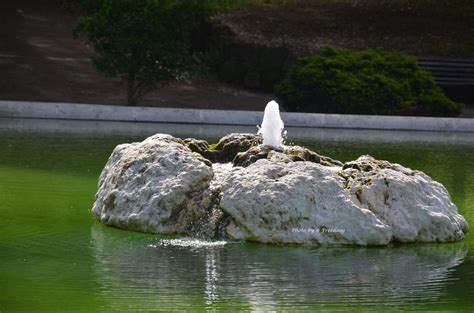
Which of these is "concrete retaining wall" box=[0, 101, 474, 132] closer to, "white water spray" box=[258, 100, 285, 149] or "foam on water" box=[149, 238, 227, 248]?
"white water spray" box=[258, 100, 285, 149]

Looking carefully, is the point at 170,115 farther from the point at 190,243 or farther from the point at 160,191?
the point at 190,243

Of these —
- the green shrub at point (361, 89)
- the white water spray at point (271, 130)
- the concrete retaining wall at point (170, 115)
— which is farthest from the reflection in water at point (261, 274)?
the green shrub at point (361, 89)

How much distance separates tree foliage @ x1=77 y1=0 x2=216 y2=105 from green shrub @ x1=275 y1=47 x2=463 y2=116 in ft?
8.32

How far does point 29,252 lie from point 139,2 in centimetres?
1488

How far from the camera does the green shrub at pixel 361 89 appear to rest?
24.8 metres

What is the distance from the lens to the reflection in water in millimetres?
8531

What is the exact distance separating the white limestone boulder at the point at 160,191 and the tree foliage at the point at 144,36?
1284cm

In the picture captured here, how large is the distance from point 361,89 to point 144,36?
5163 mm

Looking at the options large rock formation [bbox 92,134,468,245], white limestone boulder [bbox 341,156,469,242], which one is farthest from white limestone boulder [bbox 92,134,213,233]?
white limestone boulder [bbox 341,156,469,242]

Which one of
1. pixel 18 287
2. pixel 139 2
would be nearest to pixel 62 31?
pixel 139 2

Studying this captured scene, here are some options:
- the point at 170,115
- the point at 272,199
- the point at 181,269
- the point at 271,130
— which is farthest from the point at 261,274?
the point at 170,115

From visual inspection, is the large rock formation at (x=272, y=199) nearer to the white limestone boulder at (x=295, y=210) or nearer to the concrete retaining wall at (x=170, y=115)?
the white limestone boulder at (x=295, y=210)

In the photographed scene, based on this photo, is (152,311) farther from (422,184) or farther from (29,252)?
(422,184)

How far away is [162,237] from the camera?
36.0ft
